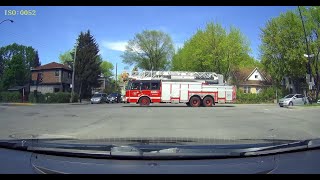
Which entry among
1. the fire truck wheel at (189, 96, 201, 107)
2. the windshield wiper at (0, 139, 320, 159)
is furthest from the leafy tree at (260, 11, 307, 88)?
the windshield wiper at (0, 139, 320, 159)

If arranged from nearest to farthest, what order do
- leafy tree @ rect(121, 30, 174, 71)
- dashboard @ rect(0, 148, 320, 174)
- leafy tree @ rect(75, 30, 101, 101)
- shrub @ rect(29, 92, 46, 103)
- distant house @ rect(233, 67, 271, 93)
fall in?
dashboard @ rect(0, 148, 320, 174) < leafy tree @ rect(75, 30, 101, 101) < leafy tree @ rect(121, 30, 174, 71) < shrub @ rect(29, 92, 46, 103) < distant house @ rect(233, 67, 271, 93)

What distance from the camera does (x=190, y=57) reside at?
196ft

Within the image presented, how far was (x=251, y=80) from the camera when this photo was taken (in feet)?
261

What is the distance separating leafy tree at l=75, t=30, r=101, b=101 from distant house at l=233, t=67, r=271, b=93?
160 ft

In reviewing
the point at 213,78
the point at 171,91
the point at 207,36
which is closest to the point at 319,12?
the point at 207,36

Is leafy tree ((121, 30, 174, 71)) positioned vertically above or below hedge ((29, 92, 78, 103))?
above

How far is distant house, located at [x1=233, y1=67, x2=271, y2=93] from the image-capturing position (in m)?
76.6

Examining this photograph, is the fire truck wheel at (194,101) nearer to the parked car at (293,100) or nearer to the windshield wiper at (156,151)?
the parked car at (293,100)

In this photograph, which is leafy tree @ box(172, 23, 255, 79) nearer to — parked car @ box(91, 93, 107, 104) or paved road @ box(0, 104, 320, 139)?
parked car @ box(91, 93, 107, 104)

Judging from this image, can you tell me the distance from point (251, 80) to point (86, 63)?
66.8 m

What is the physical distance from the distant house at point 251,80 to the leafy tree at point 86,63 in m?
48.9

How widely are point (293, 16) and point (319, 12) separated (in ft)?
15.8

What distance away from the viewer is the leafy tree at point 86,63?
9.38 m

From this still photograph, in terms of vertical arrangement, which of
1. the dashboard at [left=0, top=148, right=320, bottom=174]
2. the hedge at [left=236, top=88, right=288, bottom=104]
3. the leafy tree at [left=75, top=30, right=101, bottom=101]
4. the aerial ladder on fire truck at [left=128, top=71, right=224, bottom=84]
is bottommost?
the dashboard at [left=0, top=148, right=320, bottom=174]
